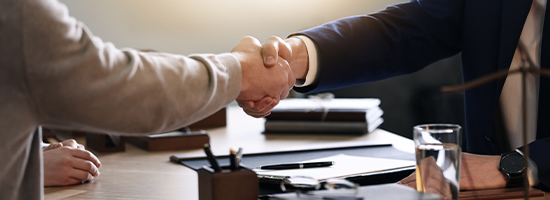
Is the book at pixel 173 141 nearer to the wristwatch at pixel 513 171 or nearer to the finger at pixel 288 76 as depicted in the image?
the finger at pixel 288 76

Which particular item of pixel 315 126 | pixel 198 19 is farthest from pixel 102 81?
pixel 198 19

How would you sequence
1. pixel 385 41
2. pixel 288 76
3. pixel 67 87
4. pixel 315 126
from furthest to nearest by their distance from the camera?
pixel 315 126 < pixel 385 41 < pixel 288 76 < pixel 67 87

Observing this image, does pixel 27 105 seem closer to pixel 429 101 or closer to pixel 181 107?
pixel 181 107

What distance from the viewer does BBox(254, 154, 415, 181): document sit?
3.86 ft

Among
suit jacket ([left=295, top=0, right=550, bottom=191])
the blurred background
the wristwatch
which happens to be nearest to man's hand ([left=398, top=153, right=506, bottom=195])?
the wristwatch

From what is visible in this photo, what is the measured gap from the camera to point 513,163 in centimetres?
110

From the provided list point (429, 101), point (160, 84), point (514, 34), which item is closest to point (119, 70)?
point (160, 84)

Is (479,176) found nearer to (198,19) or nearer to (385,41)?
(385,41)

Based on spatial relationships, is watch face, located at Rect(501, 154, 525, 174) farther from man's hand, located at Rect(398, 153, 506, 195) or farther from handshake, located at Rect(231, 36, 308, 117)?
handshake, located at Rect(231, 36, 308, 117)

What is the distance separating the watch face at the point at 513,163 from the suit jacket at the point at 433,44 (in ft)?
1.16

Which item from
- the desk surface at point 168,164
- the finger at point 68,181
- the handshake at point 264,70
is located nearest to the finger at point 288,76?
the handshake at point 264,70

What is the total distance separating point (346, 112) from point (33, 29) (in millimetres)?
1436

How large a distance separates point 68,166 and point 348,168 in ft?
1.94

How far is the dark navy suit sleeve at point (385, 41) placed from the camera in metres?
1.61
